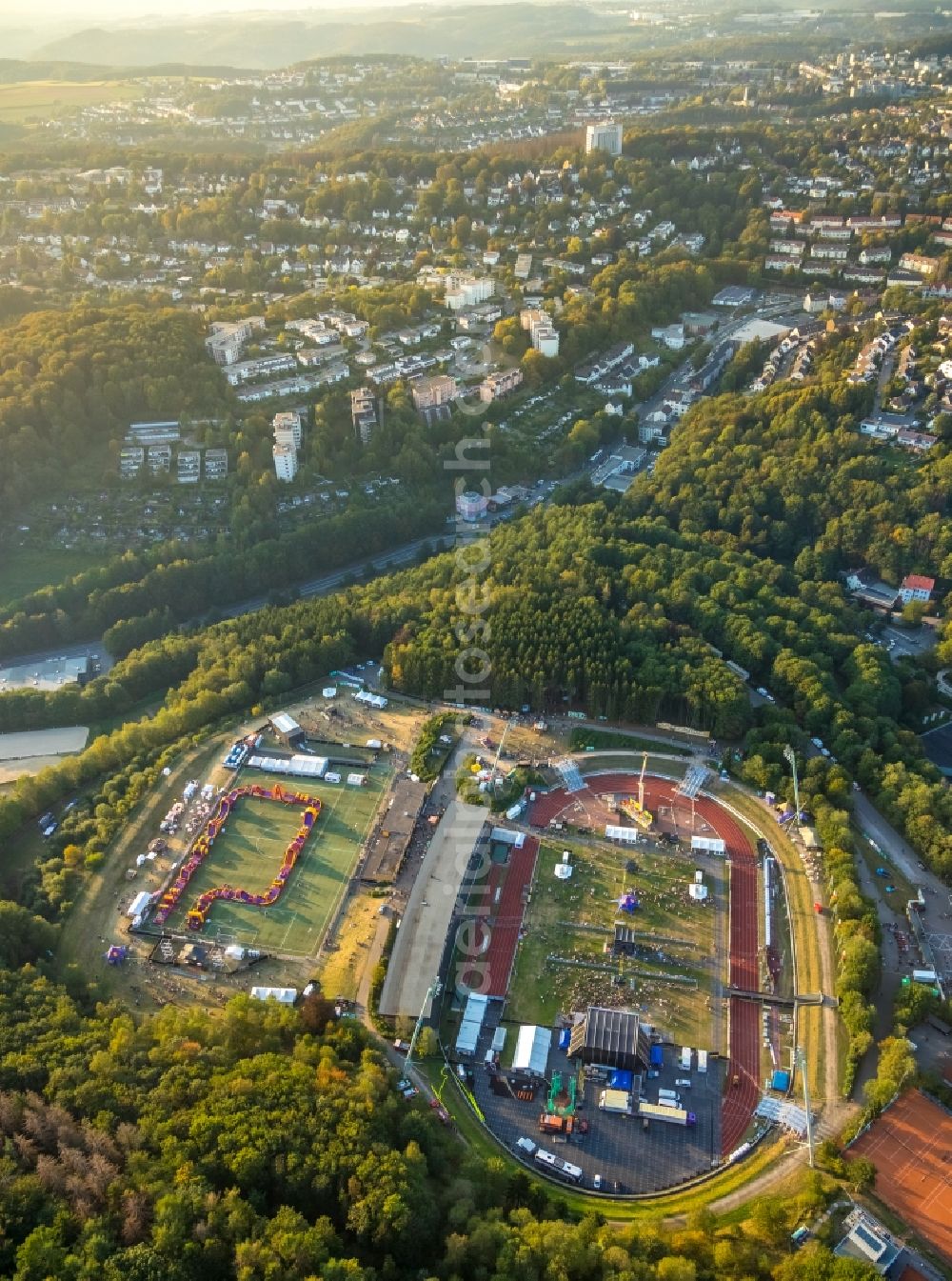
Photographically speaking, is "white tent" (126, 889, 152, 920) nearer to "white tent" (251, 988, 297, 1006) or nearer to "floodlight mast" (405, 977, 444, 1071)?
"white tent" (251, 988, 297, 1006)

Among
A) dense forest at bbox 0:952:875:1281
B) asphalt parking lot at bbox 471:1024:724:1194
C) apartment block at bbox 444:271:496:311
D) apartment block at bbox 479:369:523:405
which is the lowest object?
asphalt parking lot at bbox 471:1024:724:1194

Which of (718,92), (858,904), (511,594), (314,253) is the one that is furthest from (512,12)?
(858,904)

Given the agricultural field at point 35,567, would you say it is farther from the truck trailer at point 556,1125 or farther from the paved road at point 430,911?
the truck trailer at point 556,1125

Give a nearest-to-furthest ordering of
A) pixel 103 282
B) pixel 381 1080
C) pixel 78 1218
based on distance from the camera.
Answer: pixel 78 1218 < pixel 381 1080 < pixel 103 282

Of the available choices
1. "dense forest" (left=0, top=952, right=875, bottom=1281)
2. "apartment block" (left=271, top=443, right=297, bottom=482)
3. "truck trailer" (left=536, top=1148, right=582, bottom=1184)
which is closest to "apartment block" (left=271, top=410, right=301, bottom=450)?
"apartment block" (left=271, top=443, right=297, bottom=482)

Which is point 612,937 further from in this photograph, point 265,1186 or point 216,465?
point 216,465

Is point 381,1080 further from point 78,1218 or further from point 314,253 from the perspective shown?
point 314,253

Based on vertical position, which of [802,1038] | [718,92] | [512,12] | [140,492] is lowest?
[802,1038]
